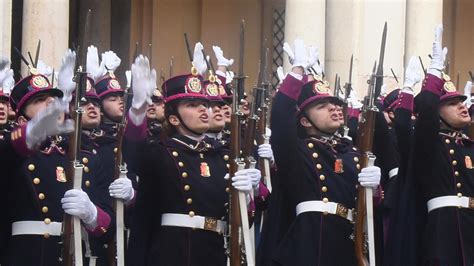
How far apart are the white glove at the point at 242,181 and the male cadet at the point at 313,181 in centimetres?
72

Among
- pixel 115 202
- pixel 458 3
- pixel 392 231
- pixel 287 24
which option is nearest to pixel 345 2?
pixel 287 24

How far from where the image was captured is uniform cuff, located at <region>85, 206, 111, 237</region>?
8.30 meters

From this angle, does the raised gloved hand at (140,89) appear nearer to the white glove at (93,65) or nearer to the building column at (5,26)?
the white glove at (93,65)

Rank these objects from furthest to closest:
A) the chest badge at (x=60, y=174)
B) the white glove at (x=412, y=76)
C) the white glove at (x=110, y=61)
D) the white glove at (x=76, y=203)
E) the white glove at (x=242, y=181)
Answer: the white glove at (x=110, y=61) → the white glove at (x=412, y=76) → the white glove at (x=242, y=181) → the chest badge at (x=60, y=174) → the white glove at (x=76, y=203)

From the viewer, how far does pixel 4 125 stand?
862 centimetres

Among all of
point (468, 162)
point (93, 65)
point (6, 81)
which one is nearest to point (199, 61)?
point (93, 65)

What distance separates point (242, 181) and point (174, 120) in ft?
2.55

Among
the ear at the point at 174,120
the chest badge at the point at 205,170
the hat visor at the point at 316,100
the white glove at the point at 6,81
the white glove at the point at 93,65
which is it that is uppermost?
the white glove at the point at 93,65

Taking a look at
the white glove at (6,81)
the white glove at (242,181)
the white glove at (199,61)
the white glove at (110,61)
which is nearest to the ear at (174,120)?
the white glove at (242,181)

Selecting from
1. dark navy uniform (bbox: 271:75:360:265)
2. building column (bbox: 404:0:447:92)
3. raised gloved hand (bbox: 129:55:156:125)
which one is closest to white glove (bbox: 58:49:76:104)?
raised gloved hand (bbox: 129:55:156:125)

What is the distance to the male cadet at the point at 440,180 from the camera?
31.1 ft

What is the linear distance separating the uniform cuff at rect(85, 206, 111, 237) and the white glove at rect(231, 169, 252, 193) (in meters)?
0.87

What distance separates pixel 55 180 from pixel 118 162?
1042mm

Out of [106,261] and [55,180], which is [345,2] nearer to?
[106,261]
